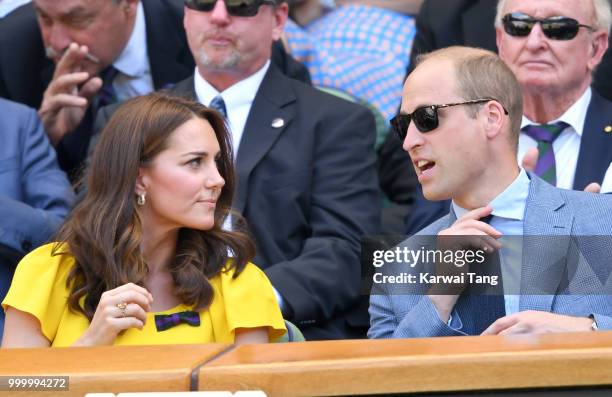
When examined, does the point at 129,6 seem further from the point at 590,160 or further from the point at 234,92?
the point at 590,160

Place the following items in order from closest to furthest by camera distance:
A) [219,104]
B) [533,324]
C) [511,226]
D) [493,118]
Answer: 1. [533,324]
2. [511,226]
3. [493,118]
4. [219,104]

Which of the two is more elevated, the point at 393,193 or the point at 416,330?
the point at 416,330

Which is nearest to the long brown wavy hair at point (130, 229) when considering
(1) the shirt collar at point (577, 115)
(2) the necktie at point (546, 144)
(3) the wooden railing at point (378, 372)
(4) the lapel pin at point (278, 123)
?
(4) the lapel pin at point (278, 123)

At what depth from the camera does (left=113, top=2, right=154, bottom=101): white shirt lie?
17.2 ft

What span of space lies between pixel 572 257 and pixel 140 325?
1.11 m

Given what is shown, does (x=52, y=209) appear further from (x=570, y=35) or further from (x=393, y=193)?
(x=570, y=35)

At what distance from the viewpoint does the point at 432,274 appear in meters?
3.10

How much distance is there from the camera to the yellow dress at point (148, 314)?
10.9 feet

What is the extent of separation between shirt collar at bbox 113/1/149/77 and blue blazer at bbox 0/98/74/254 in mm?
657

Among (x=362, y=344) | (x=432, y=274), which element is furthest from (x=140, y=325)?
(x=362, y=344)

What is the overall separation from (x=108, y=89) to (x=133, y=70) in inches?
5.3

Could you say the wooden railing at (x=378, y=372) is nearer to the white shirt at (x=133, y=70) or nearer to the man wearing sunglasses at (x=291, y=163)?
the man wearing sunglasses at (x=291, y=163)

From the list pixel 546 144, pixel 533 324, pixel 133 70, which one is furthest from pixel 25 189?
pixel 533 324

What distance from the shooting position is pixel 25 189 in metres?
4.50
